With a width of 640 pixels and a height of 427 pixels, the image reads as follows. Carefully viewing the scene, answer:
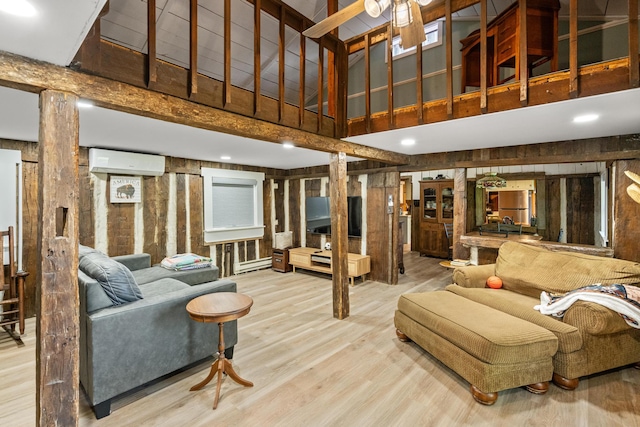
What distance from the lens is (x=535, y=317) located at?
8.53ft

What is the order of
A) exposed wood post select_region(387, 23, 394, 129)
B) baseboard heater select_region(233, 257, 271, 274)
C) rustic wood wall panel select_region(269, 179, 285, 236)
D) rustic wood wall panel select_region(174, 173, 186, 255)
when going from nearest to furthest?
exposed wood post select_region(387, 23, 394, 129), rustic wood wall panel select_region(174, 173, 186, 255), baseboard heater select_region(233, 257, 271, 274), rustic wood wall panel select_region(269, 179, 285, 236)

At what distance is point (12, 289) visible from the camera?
348cm

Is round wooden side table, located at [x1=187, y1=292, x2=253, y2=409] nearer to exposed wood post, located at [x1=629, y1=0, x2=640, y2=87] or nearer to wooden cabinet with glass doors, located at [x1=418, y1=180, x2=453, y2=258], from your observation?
exposed wood post, located at [x1=629, y1=0, x2=640, y2=87]

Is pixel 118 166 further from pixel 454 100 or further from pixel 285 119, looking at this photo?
pixel 454 100

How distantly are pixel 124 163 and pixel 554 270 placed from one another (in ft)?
17.7

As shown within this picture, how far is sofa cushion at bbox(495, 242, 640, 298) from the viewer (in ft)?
9.11

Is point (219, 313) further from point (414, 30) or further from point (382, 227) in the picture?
point (382, 227)

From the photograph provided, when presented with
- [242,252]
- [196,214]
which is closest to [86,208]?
[196,214]

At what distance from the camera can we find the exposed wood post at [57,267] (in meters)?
1.65

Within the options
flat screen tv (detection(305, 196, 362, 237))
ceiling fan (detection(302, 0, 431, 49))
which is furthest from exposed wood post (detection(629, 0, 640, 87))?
flat screen tv (detection(305, 196, 362, 237))

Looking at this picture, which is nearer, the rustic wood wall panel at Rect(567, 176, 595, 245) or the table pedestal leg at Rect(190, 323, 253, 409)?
the table pedestal leg at Rect(190, 323, 253, 409)

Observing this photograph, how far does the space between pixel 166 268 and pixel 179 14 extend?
3290 millimetres

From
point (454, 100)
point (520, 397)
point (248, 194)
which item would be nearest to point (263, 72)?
point (248, 194)

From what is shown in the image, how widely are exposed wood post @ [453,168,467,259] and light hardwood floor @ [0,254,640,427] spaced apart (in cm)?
256
